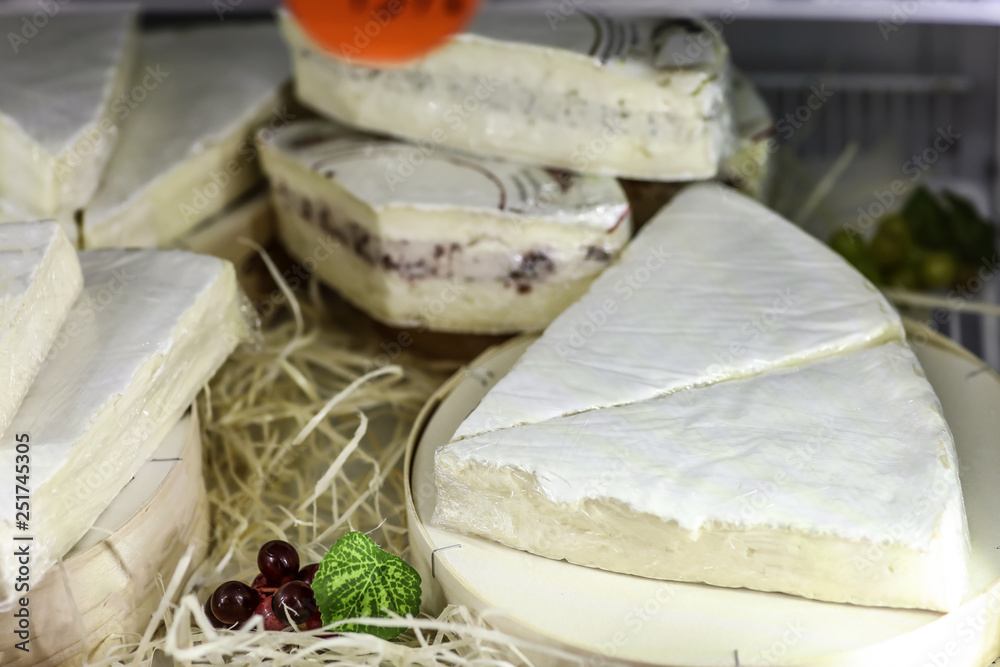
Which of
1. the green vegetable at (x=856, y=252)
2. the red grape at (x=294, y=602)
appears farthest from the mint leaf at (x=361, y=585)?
the green vegetable at (x=856, y=252)

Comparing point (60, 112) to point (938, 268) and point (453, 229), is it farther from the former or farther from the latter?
point (938, 268)

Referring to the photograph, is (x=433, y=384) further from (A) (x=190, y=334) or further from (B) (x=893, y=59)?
(B) (x=893, y=59)

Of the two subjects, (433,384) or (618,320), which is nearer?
(618,320)

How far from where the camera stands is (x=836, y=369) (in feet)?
3.04

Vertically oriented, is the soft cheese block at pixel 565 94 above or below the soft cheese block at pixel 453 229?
above

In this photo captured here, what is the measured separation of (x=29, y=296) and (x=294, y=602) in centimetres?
35

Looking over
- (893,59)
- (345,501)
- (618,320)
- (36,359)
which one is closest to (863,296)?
(618,320)

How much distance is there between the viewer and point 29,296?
86cm

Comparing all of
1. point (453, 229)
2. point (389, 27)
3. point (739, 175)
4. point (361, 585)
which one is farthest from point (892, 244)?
point (361, 585)

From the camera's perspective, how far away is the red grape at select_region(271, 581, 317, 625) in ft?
2.81

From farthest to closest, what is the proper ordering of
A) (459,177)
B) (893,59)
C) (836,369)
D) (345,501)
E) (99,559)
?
(893,59), (459,177), (345,501), (836,369), (99,559)

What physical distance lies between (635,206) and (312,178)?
405 millimetres

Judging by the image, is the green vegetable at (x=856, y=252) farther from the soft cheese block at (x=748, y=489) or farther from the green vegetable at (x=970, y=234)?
the soft cheese block at (x=748, y=489)

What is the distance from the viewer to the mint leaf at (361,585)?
2.70 feet
